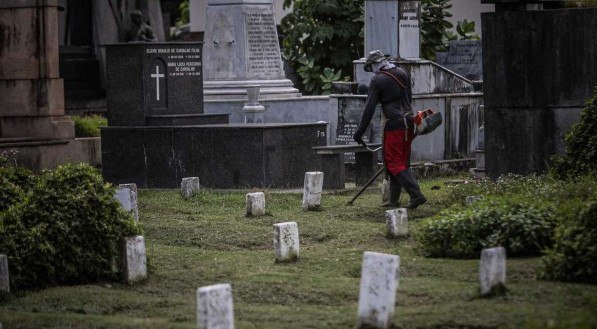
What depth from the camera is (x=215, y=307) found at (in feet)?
27.6

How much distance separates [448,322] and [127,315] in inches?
94.4

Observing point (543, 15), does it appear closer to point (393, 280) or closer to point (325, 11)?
point (393, 280)

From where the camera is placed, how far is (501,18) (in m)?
16.1

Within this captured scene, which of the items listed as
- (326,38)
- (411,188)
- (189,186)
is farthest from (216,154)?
(326,38)

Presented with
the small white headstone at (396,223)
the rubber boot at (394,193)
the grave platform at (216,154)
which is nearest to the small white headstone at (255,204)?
the rubber boot at (394,193)

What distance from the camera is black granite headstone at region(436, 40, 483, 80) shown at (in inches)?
1118

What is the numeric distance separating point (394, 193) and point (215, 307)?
8114 millimetres

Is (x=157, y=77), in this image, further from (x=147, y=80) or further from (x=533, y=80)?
(x=533, y=80)

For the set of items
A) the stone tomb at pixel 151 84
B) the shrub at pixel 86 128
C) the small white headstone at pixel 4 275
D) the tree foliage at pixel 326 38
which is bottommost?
the small white headstone at pixel 4 275

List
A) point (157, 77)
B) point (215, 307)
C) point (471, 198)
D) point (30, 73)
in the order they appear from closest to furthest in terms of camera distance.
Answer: point (215, 307)
point (471, 198)
point (157, 77)
point (30, 73)

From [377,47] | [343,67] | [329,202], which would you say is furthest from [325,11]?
[329,202]

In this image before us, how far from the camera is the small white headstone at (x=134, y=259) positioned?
1129cm

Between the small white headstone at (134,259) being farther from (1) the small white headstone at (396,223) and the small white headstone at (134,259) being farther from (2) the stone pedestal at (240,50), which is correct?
(2) the stone pedestal at (240,50)

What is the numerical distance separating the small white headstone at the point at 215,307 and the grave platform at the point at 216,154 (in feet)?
34.0
